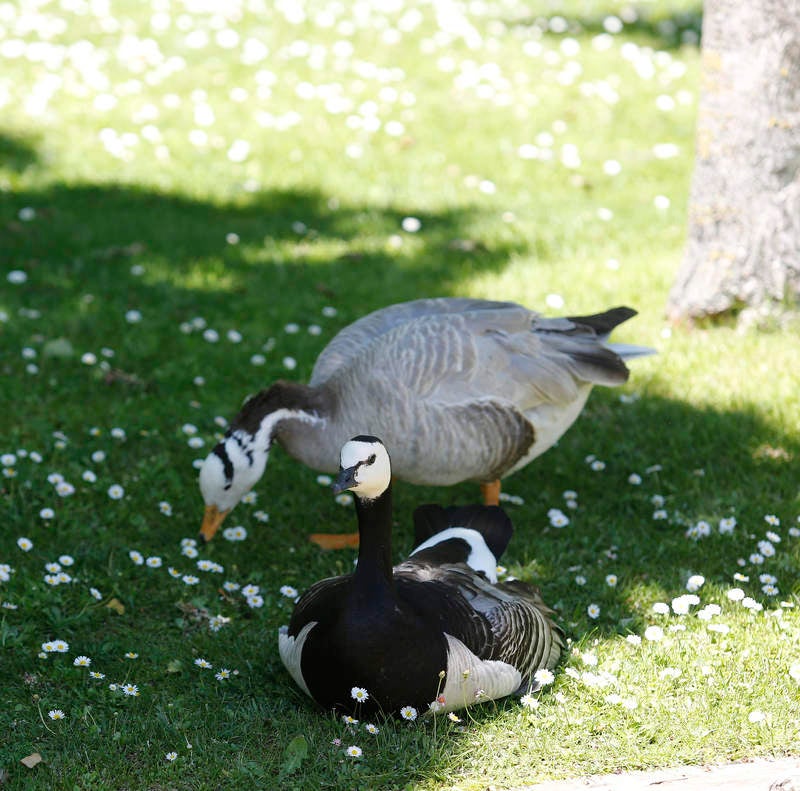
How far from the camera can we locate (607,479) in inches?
229

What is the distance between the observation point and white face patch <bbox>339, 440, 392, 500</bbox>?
370 cm

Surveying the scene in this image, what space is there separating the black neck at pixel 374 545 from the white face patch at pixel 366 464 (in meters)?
0.07

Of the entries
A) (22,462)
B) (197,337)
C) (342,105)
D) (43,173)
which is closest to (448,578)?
(22,462)

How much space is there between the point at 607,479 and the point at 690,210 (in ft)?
6.69

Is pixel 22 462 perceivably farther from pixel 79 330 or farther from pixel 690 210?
pixel 690 210

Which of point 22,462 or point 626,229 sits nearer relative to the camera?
point 22,462

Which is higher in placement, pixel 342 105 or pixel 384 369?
pixel 384 369

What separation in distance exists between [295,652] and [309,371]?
3096 mm

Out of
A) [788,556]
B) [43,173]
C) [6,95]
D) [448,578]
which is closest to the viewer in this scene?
[448,578]

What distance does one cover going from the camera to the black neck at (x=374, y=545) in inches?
151

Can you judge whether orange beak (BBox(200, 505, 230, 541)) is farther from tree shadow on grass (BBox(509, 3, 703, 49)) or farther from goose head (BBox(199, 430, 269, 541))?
tree shadow on grass (BBox(509, 3, 703, 49))

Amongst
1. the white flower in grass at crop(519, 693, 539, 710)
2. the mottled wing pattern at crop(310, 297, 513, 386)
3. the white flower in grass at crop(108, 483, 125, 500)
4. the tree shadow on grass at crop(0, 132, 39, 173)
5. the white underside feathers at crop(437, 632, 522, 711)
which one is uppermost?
the mottled wing pattern at crop(310, 297, 513, 386)

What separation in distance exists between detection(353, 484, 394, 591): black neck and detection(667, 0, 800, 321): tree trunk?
12.1 feet

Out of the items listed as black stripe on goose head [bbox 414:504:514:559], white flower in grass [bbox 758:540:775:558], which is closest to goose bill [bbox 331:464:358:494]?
black stripe on goose head [bbox 414:504:514:559]
